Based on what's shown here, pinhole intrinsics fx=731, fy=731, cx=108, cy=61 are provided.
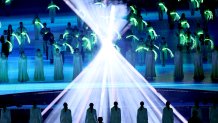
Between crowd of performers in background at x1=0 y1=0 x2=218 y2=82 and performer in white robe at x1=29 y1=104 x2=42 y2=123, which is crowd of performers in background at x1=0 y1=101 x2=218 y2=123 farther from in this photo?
crowd of performers in background at x1=0 y1=0 x2=218 y2=82

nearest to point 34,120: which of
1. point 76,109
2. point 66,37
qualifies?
point 76,109

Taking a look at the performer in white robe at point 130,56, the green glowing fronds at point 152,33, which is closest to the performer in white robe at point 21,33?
the performer in white robe at point 130,56

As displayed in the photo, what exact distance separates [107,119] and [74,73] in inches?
173

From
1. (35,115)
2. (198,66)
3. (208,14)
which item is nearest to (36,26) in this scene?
(198,66)

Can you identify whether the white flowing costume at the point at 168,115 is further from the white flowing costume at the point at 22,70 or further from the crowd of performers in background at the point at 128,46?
the white flowing costume at the point at 22,70

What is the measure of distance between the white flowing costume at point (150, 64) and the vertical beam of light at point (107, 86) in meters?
0.27

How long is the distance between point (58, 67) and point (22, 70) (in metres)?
1.14

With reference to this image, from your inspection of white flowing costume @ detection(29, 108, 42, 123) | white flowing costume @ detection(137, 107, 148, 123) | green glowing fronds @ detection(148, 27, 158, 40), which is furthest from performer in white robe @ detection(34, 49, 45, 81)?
white flowing costume @ detection(137, 107, 148, 123)

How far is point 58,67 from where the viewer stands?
23.3m

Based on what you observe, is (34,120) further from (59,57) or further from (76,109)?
(59,57)

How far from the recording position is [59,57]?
76.6ft

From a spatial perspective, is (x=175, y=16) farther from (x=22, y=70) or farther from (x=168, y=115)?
(x=168, y=115)

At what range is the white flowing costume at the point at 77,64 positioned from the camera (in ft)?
76.5

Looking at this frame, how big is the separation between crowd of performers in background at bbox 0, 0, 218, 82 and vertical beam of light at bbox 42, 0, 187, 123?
13.5 inches
